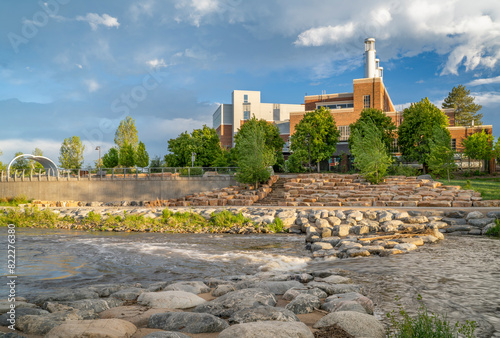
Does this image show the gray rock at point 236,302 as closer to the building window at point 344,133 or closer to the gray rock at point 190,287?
the gray rock at point 190,287

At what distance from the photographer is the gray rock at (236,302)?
192 inches

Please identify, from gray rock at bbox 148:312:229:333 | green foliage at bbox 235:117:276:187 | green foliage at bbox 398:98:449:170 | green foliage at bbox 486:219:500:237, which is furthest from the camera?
green foliage at bbox 398:98:449:170

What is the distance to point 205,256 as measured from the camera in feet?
35.6

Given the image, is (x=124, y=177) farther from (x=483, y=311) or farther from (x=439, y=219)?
(x=483, y=311)

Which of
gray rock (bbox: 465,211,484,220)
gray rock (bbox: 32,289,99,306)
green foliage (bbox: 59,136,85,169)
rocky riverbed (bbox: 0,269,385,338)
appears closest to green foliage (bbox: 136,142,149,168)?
green foliage (bbox: 59,136,85,169)

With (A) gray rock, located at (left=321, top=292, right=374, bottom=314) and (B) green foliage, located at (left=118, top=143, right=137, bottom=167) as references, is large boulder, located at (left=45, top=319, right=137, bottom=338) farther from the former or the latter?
(B) green foliage, located at (left=118, top=143, right=137, bottom=167)

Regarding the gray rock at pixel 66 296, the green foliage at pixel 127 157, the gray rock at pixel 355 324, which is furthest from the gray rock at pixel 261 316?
the green foliage at pixel 127 157

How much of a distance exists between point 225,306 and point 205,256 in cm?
589

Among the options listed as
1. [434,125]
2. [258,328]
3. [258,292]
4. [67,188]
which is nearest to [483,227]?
[258,292]

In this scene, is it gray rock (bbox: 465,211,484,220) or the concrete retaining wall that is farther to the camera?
the concrete retaining wall

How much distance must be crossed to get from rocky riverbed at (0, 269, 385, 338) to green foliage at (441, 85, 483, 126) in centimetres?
7660

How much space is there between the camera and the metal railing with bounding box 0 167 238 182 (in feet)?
118

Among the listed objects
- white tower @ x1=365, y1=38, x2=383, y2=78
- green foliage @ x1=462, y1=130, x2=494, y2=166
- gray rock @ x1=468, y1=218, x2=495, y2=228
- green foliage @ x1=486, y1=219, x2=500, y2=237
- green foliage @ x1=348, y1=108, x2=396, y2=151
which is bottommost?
green foliage @ x1=486, y1=219, x2=500, y2=237

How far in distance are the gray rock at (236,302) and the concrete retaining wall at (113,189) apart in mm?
29778
